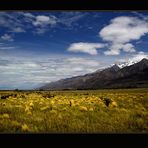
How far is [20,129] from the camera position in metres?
7.39
